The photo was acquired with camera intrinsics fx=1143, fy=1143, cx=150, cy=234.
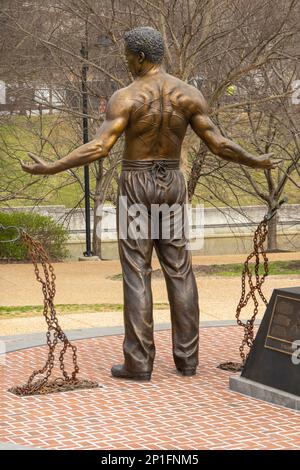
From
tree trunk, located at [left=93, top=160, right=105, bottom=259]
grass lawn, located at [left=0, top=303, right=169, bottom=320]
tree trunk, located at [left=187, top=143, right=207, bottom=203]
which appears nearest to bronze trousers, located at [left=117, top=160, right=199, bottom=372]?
grass lawn, located at [left=0, top=303, right=169, bottom=320]

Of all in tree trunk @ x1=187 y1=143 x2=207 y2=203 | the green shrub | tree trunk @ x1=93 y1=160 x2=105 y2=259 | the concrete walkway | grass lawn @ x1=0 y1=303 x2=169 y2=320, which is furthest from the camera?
the green shrub

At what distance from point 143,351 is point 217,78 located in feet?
37.1

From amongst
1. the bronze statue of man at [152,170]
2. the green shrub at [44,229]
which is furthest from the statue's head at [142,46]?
the green shrub at [44,229]

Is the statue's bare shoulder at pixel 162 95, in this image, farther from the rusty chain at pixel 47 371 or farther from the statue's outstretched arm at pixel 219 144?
the rusty chain at pixel 47 371

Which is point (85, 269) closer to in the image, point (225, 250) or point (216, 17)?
point (216, 17)

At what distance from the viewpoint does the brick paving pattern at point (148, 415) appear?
7.35 m

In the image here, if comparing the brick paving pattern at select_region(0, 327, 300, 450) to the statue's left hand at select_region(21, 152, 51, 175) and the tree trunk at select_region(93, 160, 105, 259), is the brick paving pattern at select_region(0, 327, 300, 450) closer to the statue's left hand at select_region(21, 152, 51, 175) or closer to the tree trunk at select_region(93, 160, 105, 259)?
the statue's left hand at select_region(21, 152, 51, 175)

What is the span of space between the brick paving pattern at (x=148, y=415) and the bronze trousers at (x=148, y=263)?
0.86 ft

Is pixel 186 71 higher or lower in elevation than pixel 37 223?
higher

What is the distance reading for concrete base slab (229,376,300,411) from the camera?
27.3 ft

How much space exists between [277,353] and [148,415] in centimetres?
119

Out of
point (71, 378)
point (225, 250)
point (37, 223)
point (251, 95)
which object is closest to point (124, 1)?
point (251, 95)

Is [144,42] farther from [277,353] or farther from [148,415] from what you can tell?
[148,415]

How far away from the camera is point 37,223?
2514 centimetres
